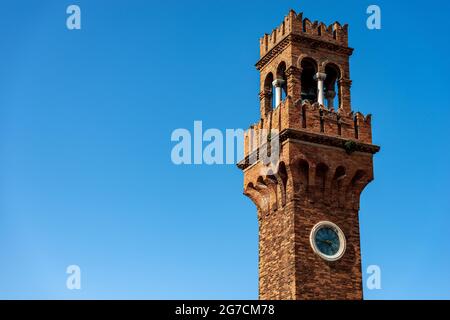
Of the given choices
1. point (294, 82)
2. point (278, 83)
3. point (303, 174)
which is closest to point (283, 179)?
point (303, 174)

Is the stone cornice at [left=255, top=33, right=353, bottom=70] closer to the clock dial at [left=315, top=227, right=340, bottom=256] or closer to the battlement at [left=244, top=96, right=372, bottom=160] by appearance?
the battlement at [left=244, top=96, right=372, bottom=160]

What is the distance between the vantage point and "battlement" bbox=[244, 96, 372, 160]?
4281 cm

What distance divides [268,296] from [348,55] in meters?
13.1

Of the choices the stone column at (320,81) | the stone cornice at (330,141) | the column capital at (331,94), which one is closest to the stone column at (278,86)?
the stone column at (320,81)

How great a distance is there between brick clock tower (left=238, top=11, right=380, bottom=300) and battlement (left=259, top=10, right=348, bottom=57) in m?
0.05

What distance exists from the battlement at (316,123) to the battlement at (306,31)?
12.0 ft

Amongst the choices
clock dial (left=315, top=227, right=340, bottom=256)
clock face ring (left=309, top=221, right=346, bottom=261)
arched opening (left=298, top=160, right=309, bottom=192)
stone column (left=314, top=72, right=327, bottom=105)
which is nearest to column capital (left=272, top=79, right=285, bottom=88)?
stone column (left=314, top=72, right=327, bottom=105)

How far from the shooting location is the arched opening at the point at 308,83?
47144mm

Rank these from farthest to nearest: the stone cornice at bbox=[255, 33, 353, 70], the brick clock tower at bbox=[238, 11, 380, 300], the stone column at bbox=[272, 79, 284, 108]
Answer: the stone column at bbox=[272, 79, 284, 108] < the stone cornice at bbox=[255, 33, 353, 70] < the brick clock tower at bbox=[238, 11, 380, 300]

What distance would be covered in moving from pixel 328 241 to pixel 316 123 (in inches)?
222

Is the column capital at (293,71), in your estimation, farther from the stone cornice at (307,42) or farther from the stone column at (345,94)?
the stone column at (345,94)

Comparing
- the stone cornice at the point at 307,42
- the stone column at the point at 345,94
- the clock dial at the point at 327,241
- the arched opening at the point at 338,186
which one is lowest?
the clock dial at the point at 327,241
